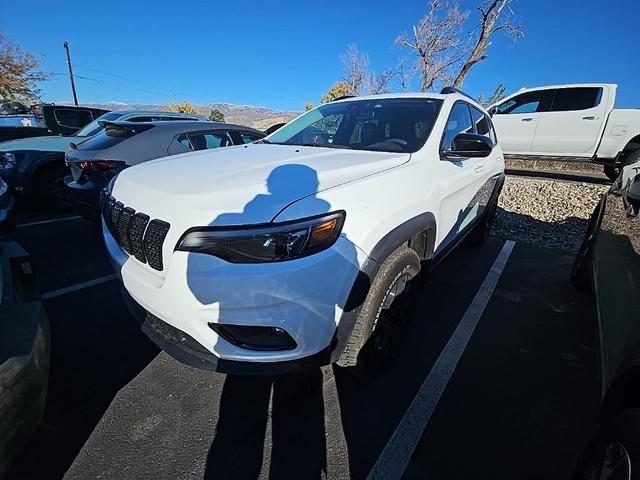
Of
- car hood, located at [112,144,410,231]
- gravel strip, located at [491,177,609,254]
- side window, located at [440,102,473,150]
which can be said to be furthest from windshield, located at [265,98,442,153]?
gravel strip, located at [491,177,609,254]

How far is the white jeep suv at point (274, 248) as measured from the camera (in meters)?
1.36

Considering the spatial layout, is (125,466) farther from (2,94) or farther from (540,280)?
(2,94)

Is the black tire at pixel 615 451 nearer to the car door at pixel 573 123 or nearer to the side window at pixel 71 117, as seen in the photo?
the car door at pixel 573 123

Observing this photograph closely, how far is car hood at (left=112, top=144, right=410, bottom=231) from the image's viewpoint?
140 centimetres

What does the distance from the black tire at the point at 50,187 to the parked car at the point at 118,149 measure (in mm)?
1798

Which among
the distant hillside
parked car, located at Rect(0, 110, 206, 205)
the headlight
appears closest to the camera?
the headlight

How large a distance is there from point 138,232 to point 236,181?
1.87 ft

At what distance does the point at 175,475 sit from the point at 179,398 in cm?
51

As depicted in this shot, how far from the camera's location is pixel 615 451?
1.10 meters

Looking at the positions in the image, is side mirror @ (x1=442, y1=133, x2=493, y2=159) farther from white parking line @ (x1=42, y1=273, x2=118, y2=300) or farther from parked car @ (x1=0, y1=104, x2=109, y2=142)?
parked car @ (x1=0, y1=104, x2=109, y2=142)

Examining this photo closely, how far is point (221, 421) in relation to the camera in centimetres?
185

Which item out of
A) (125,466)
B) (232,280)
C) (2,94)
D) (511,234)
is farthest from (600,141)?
(2,94)

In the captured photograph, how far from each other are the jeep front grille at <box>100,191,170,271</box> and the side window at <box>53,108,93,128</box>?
388 inches

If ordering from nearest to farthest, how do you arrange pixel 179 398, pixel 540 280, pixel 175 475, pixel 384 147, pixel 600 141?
pixel 175 475 → pixel 179 398 → pixel 384 147 → pixel 540 280 → pixel 600 141
